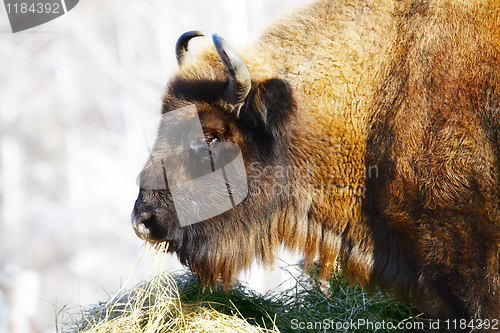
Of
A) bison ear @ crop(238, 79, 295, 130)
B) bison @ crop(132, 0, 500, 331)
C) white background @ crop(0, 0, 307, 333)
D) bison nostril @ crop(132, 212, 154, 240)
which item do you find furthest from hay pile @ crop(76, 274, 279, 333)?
white background @ crop(0, 0, 307, 333)

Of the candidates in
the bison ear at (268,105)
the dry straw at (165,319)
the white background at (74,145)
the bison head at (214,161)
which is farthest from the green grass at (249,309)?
the white background at (74,145)

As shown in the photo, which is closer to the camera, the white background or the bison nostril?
the bison nostril

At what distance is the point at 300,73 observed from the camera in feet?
8.36

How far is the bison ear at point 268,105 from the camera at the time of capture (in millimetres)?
2459

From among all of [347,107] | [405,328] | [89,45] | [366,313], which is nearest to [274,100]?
[347,107]

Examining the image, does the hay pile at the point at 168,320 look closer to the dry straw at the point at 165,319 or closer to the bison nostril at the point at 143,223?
the dry straw at the point at 165,319

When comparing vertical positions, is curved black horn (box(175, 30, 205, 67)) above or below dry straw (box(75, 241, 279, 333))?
above

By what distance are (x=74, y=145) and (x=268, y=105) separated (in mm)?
11162

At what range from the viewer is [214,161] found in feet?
8.32

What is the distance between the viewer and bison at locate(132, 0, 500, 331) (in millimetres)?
2221

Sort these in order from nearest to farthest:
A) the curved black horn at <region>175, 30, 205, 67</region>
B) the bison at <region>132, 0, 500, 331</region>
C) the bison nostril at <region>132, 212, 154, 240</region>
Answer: the bison at <region>132, 0, 500, 331</region> < the bison nostril at <region>132, 212, 154, 240</region> < the curved black horn at <region>175, 30, 205, 67</region>
